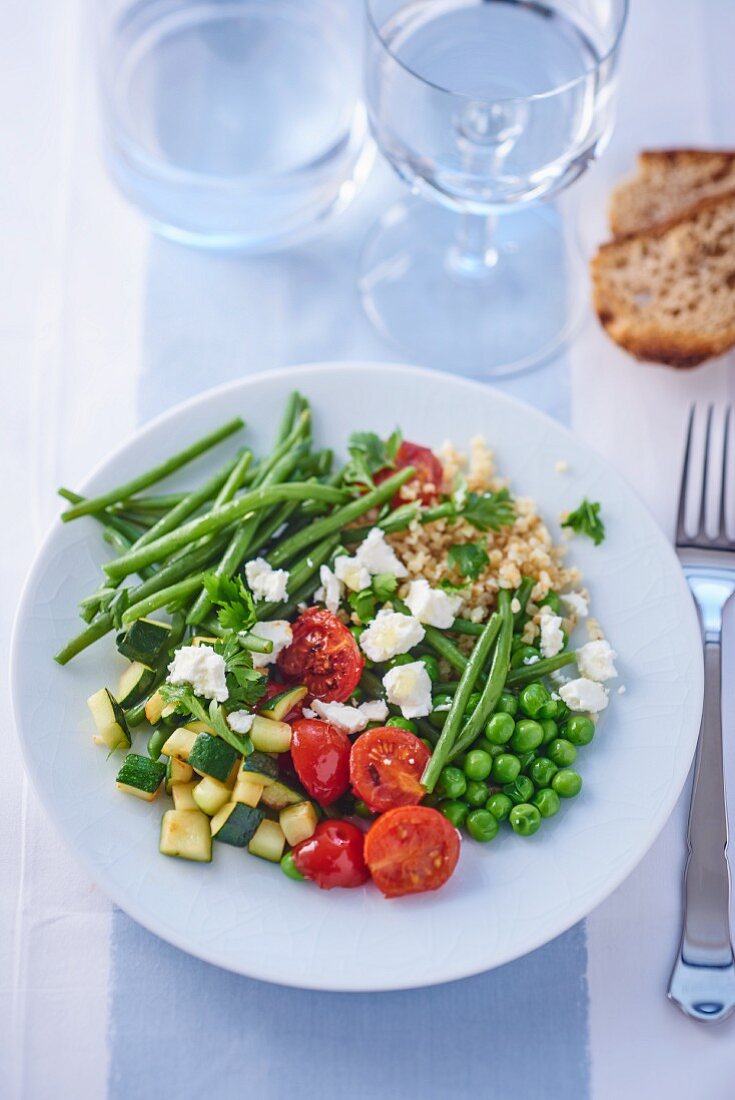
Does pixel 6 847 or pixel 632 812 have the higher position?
pixel 632 812

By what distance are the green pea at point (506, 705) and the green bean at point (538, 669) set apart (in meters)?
0.06

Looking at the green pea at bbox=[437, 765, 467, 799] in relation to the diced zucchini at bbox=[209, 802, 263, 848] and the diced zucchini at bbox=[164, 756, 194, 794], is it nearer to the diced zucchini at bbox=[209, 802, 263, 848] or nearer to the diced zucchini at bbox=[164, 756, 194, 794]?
the diced zucchini at bbox=[209, 802, 263, 848]

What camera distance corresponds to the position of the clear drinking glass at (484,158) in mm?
3201

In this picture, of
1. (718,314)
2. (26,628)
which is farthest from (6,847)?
(718,314)

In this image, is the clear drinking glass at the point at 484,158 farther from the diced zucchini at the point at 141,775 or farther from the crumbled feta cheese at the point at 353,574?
the diced zucchini at the point at 141,775

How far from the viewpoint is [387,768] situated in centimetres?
270

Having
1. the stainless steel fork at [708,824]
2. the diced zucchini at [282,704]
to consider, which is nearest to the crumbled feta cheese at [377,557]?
the diced zucchini at [282,704]

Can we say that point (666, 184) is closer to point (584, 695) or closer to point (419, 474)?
point (419, 474)

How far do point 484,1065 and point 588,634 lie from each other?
1137 mm

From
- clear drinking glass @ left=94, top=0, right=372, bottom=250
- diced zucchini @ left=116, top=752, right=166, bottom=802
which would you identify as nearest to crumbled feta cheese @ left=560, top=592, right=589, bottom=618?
diced zucchini @ left=116, top=752, right=166, bottom=802

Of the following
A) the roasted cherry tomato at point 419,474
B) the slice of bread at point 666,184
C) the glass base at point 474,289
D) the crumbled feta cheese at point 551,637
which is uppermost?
the slice of bread at point 666,184

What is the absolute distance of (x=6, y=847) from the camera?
3006 mm

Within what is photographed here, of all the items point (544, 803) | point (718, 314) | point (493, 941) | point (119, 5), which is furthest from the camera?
point (119, 5)

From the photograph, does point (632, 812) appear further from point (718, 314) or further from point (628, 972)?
point (718, 314)
